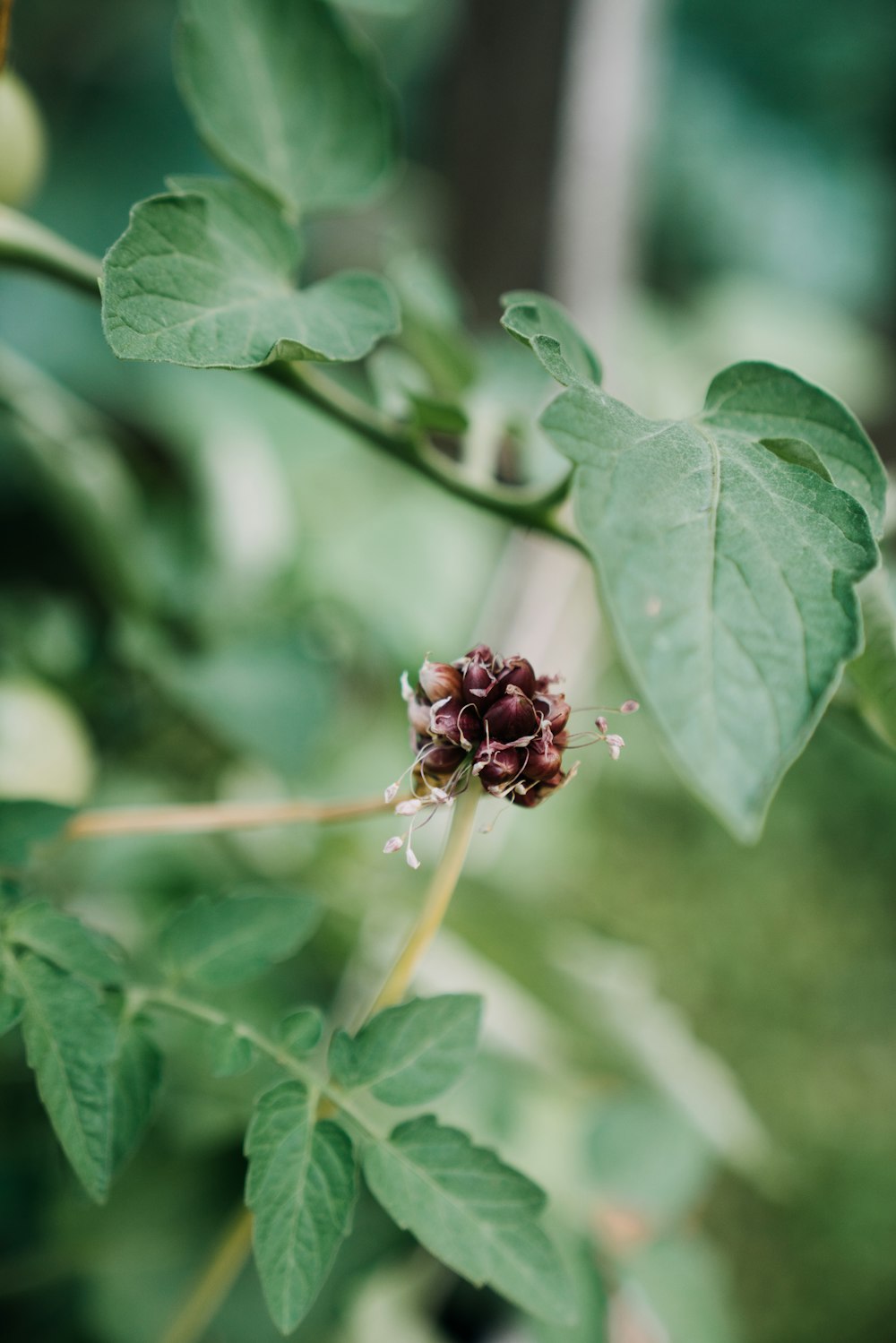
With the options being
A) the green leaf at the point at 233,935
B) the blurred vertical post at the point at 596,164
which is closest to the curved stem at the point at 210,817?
the green leaf at the point at 233,935

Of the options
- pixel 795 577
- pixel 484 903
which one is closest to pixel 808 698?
pixel 795 577

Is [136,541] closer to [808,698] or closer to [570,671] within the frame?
[570,671]

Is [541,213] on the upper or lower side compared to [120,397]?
upper

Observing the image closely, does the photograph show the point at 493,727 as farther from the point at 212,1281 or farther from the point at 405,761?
the point at 405,761

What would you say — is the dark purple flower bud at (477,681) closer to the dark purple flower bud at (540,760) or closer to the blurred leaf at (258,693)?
the dark purple flower bud at (540,760)

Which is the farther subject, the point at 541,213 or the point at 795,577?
the point at 541,213

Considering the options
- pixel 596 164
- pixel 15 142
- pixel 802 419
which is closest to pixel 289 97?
pixel 15 142
